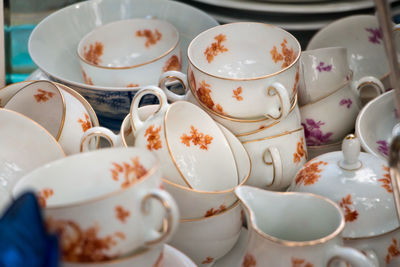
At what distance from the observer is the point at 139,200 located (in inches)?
16.0

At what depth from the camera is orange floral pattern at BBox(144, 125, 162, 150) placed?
56cm

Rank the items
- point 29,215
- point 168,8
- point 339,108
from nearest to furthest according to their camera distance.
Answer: point 29,215 → point 339,108 → point 168,8

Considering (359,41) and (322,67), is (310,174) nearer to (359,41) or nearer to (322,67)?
(322,67)

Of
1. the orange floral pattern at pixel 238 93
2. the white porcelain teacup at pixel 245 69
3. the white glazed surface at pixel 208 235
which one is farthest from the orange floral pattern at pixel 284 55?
the white glazed surface at pixel 208 235

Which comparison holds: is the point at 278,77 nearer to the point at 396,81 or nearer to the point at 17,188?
the point at 396,81

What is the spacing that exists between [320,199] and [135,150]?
16 cm

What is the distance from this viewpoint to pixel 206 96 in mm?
609

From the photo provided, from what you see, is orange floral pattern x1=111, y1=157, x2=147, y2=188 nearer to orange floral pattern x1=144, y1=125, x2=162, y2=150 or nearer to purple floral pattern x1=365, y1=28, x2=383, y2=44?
orange floral pattern x1=144, y1=125, x2=162, y2=150

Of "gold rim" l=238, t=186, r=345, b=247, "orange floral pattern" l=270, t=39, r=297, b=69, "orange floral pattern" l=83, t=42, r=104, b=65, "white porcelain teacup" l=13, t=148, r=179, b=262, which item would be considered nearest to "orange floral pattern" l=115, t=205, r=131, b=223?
"white porcelain teacup" l=13, t=148, r=179, b=262

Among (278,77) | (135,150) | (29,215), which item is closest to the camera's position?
(29,215)

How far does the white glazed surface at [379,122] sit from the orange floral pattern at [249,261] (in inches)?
9.1

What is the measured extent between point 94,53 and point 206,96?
30 cm

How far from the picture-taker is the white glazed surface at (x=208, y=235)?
1.78ft

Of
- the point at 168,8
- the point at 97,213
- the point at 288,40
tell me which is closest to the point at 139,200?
the point at 97,213
